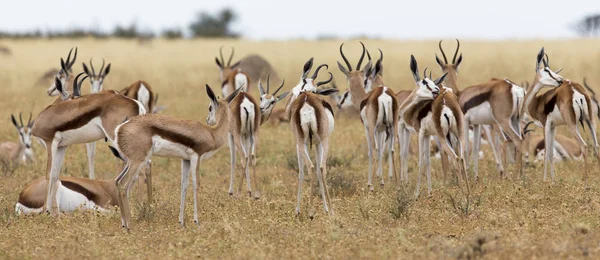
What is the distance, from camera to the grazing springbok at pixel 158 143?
23.8ft

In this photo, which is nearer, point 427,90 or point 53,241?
point 53,241

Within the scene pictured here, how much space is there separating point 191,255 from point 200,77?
730 inches

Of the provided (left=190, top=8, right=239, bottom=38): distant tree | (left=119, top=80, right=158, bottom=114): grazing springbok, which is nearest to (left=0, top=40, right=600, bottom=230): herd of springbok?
(left=119, top=80, right=158, bottom=114): grazing springbok

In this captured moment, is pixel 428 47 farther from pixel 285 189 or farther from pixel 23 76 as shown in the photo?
pixel 285 189

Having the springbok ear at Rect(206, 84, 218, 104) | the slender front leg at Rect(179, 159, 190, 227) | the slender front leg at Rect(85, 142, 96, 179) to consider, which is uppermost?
the springbok ear at Rect(206, 84, 218, 104)

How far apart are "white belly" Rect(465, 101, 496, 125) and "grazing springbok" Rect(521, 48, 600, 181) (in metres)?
0.43

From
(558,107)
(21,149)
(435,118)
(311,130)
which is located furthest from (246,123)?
(21,149)

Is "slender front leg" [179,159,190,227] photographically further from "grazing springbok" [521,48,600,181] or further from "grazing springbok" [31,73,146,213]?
"grazing springbok" [521,48,600,181]

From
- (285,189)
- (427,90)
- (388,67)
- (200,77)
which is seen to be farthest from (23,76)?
(427,90)

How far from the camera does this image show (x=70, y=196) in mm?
8562

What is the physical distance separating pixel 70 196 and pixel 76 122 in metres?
0.77

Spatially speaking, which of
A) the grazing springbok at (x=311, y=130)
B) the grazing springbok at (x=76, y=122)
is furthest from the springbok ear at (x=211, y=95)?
the grazing springbok at (x=76, y=122)

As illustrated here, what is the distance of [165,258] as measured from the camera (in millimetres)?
6316

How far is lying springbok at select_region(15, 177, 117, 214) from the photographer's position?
8.52m
